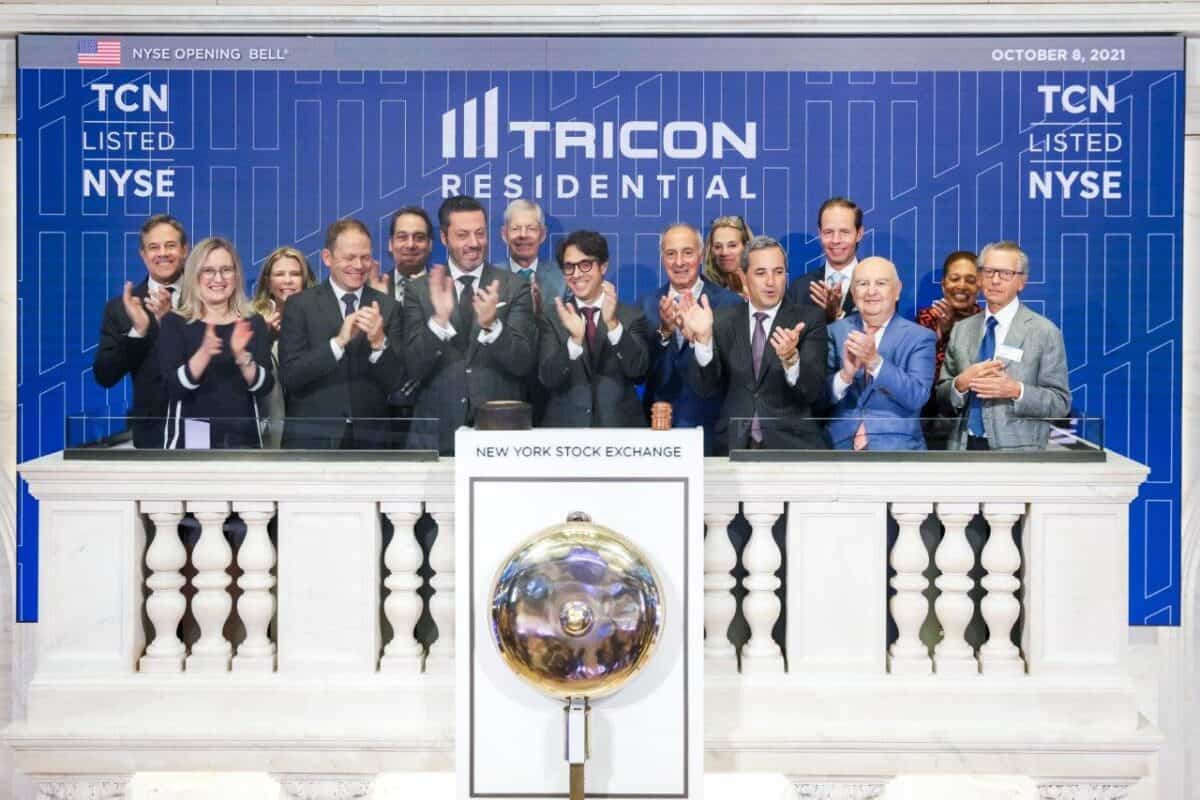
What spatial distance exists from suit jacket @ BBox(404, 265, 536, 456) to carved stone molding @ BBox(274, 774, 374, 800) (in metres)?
1.47

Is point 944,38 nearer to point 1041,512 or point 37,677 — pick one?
point 1041,512

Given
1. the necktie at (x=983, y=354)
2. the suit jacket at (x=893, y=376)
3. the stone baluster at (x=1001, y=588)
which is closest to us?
the stone baluster at (x=1001, y=588)

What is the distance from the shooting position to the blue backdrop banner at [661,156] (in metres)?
4.87

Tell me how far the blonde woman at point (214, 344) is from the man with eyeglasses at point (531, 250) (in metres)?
1.00

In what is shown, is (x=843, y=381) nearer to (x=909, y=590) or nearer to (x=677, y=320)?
(x=677, y=320)

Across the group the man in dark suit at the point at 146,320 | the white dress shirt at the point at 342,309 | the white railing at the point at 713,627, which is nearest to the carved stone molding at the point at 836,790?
the white railing at the point at 713,627

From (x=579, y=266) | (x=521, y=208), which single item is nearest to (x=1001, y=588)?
(x=579, y=266)

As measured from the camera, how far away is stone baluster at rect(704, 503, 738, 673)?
3.78 m

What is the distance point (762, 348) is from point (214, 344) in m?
2.11

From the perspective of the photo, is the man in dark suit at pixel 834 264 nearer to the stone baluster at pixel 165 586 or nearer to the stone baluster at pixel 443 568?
the stone baluster at pixel 443 568

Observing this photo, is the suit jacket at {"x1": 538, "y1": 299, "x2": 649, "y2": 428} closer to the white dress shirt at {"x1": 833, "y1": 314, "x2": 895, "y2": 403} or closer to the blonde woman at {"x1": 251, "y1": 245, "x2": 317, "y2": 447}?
the white dress shirt at {"x1": 833, "y1": 314, "x2": 895, "y2": 403}

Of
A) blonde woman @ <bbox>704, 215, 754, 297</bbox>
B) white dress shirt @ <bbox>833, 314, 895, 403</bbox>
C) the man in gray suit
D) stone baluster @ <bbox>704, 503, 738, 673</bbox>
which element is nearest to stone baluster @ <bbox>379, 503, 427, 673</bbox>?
stone baluster @ <bbox>704, 503, 738, 673</bbox>

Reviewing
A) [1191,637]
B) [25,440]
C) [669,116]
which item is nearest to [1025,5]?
[669,116]

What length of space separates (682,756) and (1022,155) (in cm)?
273
